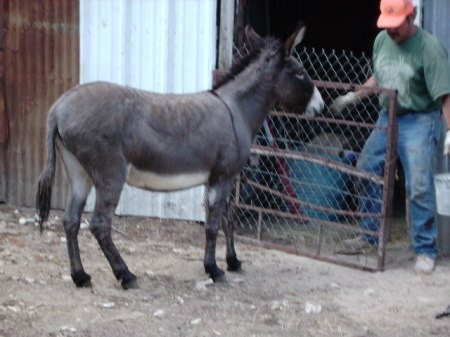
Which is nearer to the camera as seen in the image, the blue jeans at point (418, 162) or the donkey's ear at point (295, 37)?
the donkey's ear at point (295, 37)

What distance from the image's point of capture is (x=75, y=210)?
5707mm

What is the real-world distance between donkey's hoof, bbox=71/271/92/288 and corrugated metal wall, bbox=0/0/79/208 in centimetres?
240

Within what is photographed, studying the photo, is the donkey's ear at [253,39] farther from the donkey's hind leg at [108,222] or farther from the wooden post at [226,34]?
the donkey's hind leg at [108,222]

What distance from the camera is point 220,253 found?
6.84 metres

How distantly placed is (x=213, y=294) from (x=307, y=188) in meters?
2.24

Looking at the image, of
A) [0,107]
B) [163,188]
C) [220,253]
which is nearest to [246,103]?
[163,188]

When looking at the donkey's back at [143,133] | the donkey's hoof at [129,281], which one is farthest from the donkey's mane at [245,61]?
the donkey's hoof at [129,281]

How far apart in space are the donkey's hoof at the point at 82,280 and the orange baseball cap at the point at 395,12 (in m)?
2.76

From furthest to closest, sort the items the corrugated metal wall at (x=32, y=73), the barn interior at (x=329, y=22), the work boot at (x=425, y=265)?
the barn interior at (x=329, y=22) < the corrugated metal wall at (x=32, y=73) < the work boot at (x=425, y=265)

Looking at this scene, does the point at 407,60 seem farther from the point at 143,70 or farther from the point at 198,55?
the point at 143,70

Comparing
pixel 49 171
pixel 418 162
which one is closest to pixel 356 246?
pixel 418 162

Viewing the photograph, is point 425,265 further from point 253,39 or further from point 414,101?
point 253,39

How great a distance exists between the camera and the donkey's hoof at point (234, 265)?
6.26m

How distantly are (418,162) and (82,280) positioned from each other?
8.64 ft
